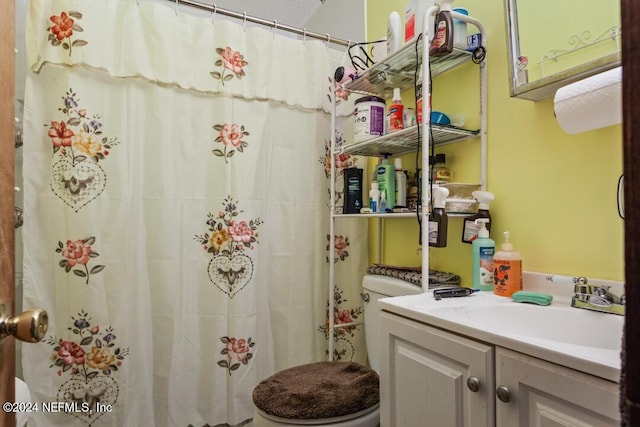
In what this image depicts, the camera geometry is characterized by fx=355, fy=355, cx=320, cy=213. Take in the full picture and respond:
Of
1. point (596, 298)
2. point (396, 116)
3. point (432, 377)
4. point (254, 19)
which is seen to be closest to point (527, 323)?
point (596, 298)

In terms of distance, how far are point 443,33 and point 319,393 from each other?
1.13m

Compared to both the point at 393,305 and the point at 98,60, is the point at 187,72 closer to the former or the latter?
the point at 98,60

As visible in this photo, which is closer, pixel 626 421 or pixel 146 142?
pixel 626 421

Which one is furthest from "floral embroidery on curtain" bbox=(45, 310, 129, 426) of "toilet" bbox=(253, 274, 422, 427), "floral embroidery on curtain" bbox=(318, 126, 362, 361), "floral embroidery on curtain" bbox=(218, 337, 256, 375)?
"floral embroidery on curtain" bbox=(318, 126, 362, 361)

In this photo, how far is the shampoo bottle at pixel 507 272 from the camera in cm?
96

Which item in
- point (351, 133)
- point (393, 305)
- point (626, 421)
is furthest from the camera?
point (351, 133)

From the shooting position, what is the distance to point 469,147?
1210 millimetres

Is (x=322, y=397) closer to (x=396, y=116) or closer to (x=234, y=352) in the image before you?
(x=234, y=352)

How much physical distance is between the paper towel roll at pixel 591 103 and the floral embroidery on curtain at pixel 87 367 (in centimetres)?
157

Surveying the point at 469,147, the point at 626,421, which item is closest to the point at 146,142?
the point at 469,147

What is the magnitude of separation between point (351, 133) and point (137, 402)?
1.44 m

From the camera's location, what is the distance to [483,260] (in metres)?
1.05

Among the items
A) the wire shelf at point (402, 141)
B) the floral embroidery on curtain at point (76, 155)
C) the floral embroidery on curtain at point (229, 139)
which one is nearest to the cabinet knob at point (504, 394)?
the wire shelf at point (402, 141)

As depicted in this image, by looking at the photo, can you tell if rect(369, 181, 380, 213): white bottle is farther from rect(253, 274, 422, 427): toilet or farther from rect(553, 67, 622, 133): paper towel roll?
rect(553, 67, 622, 133): paper towel roll
